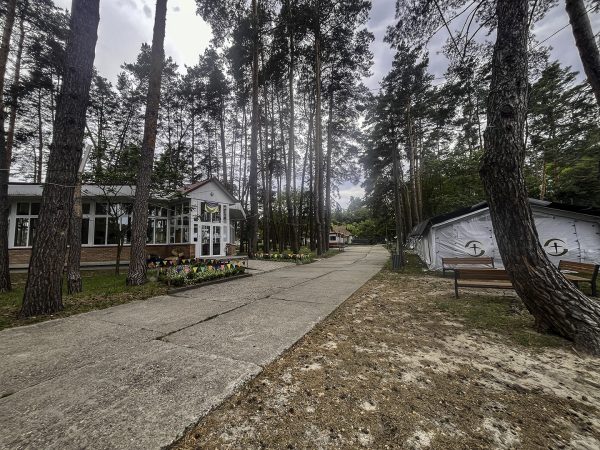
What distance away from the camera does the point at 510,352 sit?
3006 mm

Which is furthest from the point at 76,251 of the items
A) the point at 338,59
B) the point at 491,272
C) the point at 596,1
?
the point at 338,59

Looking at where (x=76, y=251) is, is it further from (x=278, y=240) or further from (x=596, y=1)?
(x=278, y=240)

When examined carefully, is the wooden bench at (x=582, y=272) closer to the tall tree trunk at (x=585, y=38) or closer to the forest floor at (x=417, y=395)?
the forest floor at (x=417, y=395)

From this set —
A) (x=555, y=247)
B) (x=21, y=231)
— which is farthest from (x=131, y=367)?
(x=21, y=231)

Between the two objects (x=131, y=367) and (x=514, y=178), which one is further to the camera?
(x=514, y=178)

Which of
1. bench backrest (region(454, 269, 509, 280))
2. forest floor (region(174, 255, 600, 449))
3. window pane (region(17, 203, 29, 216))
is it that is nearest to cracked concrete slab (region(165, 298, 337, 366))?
forest floor (region(174, 255, 600, 449))

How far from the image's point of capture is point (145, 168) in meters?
6.97

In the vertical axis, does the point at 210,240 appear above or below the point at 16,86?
below

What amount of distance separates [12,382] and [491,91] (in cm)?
729

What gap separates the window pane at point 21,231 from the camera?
12883mm

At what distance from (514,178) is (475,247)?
865 centimetres

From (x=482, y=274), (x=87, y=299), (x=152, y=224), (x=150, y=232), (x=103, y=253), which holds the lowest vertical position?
(x=87, y=299)

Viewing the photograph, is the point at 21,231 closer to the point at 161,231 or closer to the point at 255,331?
the point at 161,231

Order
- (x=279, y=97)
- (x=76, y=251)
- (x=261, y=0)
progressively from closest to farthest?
(x=76, y=251) → (x=261, y=0) → (x=279, y=97)
